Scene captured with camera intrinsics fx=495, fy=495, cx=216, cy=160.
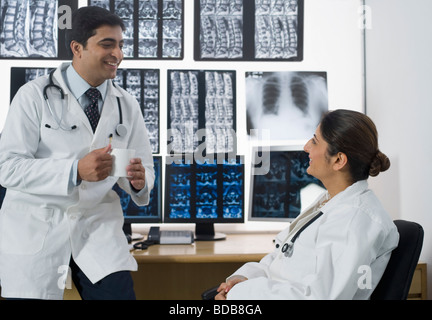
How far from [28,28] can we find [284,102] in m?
1.30

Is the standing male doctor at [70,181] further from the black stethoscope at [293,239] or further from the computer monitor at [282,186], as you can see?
the computer monitor at [282,186]

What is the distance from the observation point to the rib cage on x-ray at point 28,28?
7.78ft

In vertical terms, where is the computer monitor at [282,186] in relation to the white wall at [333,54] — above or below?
below

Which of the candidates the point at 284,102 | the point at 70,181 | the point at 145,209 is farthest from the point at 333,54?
the point at 70,181

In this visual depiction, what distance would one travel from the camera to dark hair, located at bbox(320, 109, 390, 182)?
4.52ft

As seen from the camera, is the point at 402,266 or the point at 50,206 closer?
the point at 402,266

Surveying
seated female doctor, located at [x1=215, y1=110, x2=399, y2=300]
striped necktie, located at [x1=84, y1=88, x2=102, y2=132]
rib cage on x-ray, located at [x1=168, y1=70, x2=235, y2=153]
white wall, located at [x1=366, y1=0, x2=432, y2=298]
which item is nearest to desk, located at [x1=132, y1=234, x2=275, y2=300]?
rib cage on x-ray, located at [x1=168, y1=70, x2=235, y2=153]

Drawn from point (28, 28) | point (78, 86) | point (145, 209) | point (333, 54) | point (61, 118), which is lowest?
point (145, 209)

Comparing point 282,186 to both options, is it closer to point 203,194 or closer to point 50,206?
point 203,194

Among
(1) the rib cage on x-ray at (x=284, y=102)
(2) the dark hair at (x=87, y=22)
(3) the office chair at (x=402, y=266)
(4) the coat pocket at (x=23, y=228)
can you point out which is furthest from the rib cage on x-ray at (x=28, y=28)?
(3) the office chair at (x=402, y=266)

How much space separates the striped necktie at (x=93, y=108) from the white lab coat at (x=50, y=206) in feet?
0.13

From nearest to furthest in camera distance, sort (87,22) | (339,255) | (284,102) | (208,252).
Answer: (339,255) < (87,22) < (208,252) < (284,102)

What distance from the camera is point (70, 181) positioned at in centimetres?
150

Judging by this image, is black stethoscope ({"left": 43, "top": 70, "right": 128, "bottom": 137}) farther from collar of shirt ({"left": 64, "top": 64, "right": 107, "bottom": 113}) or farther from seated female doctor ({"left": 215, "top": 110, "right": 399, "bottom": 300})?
seated female doctor ({"left": 215, "top": 110, "right": 399, "bottom": 300})
